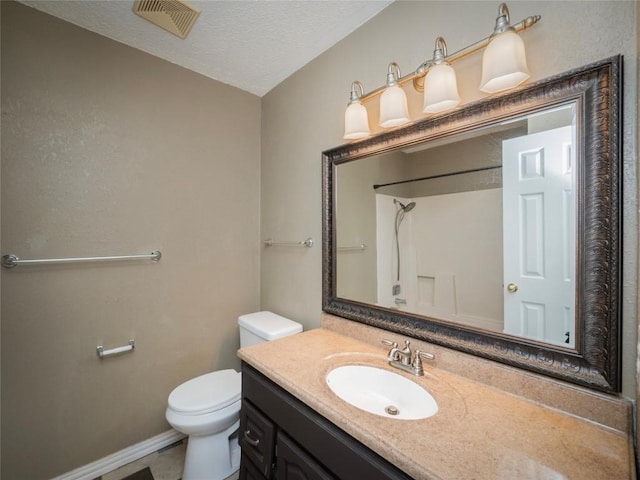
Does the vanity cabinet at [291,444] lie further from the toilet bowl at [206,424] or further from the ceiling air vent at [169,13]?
the ceiling air vent at [169,13]

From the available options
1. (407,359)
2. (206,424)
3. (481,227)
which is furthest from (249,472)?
(481,227)

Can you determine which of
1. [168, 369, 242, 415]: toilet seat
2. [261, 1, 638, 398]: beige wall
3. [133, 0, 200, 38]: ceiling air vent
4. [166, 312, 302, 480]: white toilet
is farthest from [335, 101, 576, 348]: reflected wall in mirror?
[133, 0, 200, 38]: ceiling air vent

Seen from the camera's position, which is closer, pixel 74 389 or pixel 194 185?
pixel 74 389

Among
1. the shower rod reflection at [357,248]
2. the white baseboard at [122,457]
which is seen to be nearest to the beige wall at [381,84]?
the shower rod reflection at [357,248]

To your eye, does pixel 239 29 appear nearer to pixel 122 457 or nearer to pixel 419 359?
pixel 419 359

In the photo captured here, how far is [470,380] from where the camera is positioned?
942 millimetres

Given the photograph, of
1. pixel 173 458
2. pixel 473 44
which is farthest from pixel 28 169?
pixel 473 44

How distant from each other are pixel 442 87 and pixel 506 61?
0.62 ft

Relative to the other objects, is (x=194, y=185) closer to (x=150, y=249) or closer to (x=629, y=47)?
(x=150, y=249)

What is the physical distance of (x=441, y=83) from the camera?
0.95m

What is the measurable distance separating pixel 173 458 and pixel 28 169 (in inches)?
68.1

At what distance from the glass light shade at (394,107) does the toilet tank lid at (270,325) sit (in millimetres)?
1181

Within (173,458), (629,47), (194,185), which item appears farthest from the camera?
(194,185)

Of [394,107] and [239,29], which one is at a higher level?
[239,29]
